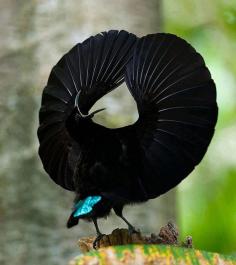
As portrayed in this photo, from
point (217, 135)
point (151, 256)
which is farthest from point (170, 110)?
point (217, 135)

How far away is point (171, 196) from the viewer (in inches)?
152

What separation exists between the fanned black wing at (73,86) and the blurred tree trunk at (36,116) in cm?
68

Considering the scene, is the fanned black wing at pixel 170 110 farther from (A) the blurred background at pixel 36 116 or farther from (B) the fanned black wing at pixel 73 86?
(A) the blurred background at pixel 36 116

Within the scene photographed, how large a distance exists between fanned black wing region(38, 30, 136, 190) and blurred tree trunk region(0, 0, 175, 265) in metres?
0.68

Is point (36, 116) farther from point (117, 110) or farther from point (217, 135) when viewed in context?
point (217, 135)

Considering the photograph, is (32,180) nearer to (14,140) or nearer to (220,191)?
(14,140)

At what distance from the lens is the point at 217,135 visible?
7078mm

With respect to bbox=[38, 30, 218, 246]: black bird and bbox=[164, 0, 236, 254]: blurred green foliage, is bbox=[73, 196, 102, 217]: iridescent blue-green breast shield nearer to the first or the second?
bbox=[38, 30, 218, 246]: black bird

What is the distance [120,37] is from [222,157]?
13.4 ft

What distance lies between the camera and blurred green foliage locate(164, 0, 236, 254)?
6.35 metres

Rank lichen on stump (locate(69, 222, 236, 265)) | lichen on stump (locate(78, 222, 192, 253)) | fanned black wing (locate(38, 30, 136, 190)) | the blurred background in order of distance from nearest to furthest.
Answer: lichen on stump (locate(69, 222, 236, 265)), lichen on stump (locate(78, 222, 192, 253)), fanned black wing (locate(38, 30, 136, 190)), the blurred background

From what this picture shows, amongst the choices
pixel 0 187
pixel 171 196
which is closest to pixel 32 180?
pixel 0 187

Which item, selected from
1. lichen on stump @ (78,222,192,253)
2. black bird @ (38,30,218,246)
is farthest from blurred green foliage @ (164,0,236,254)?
lichen on stump @ (78,222,192,253)

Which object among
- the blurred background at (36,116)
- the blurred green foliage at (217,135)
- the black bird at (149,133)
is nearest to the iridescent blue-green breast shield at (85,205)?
the black bird at (149,133)
